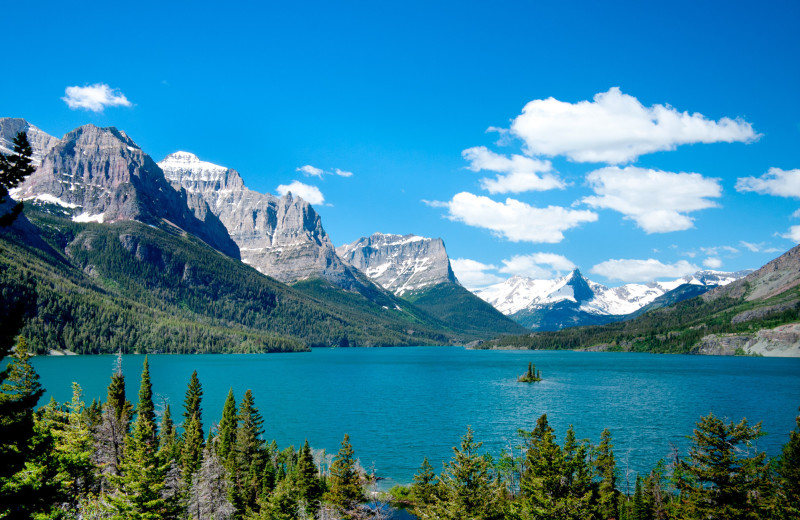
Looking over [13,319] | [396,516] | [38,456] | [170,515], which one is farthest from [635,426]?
[13,319]

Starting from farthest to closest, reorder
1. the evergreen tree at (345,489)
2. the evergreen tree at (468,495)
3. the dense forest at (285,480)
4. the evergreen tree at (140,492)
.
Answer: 1. the evergreen tree at (345,489)
2. the evergreen tree at (140,492)
3. the evergreen tree at (468,495)
4. the dense forest at (285,480)

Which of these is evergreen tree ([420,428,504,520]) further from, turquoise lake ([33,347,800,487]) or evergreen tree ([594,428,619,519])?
turquoise lake ([33,347,800,487])

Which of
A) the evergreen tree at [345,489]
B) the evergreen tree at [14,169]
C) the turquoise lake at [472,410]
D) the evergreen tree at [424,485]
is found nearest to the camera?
the evergreen tree at [14,169]

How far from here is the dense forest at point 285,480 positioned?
32328 millimetres

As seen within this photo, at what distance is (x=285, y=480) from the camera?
57.6 meters

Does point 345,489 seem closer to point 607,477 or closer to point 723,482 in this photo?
point 607,477

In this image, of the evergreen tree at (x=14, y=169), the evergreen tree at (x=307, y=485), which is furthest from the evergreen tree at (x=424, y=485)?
the evergreen tree at (x=14, y=169)

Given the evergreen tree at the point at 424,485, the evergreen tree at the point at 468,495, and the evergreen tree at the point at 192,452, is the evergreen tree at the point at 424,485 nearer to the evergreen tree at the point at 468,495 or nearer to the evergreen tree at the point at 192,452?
the evergreen tree at the point at 468,495

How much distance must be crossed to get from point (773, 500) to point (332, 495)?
37977 millimetres

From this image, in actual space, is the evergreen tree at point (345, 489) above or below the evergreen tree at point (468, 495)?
below

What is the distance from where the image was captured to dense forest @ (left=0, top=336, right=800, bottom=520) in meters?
32.3

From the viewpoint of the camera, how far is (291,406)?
472ft

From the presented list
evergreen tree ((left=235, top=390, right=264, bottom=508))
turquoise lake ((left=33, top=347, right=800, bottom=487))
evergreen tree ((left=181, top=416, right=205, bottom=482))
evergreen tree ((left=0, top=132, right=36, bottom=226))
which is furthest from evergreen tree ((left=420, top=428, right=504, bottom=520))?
turquoise lake ((left=33, top=347, right=800, bottom=487))

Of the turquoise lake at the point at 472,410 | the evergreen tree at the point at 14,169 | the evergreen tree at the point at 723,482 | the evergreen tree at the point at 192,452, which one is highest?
A: the evergreen tree at the point at 14,169
